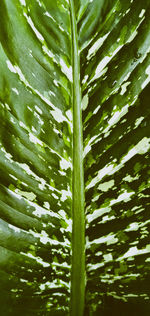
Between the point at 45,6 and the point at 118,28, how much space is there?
145 mm

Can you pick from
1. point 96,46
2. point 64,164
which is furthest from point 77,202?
point 96,46

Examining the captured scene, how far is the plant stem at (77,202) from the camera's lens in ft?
2.02

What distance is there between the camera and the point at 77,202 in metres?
0.67

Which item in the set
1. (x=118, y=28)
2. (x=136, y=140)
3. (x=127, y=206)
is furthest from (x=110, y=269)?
(x=118, y=28)

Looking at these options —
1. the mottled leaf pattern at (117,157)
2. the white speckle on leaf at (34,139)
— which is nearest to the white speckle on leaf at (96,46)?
the mottled leaf pattern at (117,157)

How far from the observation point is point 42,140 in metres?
0.62

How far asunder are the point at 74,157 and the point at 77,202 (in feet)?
0.32

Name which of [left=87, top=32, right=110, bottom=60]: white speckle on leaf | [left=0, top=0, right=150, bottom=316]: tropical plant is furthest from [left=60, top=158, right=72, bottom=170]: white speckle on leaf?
[left=87, top=32, right=110, bottom=60]: white speckle on leaf

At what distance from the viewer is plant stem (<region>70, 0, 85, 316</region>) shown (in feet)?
2.02

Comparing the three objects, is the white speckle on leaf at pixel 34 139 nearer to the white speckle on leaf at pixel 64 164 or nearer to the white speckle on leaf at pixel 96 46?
the white speckle on leaf at pixel 64 164

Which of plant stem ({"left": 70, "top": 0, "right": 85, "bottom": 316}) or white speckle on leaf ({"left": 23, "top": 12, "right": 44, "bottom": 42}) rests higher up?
white speckle on leaf ({"left": 23, "top": 12, "right": 44, "bottom": 42})

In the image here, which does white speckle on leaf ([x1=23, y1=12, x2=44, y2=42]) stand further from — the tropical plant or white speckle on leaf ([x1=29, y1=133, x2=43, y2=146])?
white speckle on leaf ([x1=29, y1=133, x2=43, y2=146])

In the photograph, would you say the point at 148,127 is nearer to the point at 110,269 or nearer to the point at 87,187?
the point at 87,187

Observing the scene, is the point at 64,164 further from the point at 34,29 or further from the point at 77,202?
the point at 34,29
